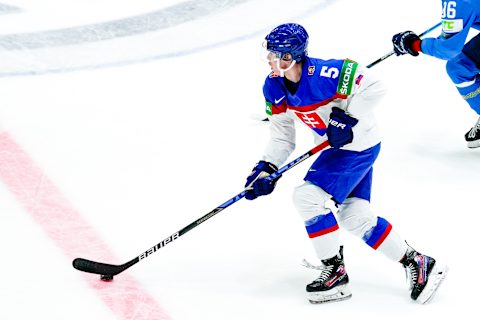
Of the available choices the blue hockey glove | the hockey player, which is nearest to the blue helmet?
the hockey player

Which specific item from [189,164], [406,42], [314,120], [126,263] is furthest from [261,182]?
[406,42]

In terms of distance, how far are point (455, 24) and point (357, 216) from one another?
1.28m

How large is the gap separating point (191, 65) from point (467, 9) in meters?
1.94

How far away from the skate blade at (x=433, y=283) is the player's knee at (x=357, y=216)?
12.5 inches

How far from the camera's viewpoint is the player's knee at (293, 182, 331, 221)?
142 inches

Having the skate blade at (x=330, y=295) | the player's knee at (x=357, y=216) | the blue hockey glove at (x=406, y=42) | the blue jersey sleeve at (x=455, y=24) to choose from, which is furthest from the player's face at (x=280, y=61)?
the blue hockey glove at (x=406, y=42)

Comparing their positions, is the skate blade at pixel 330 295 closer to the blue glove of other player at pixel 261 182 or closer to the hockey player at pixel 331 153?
the hockey player at pixel 331 153

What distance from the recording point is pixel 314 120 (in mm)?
3727

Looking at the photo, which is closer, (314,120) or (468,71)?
(314,120)

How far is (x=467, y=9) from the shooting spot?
14.7 feet

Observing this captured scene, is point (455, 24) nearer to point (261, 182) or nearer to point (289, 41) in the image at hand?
point (289, 41)

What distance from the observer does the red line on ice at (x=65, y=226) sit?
3.70 metres

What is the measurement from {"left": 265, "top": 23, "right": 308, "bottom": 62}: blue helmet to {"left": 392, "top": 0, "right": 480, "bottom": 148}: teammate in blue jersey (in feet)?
3.95

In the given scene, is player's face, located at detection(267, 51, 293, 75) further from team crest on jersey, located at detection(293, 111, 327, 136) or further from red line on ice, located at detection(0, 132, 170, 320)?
red line on ice, located at detection(0, 132, 170, 320)
